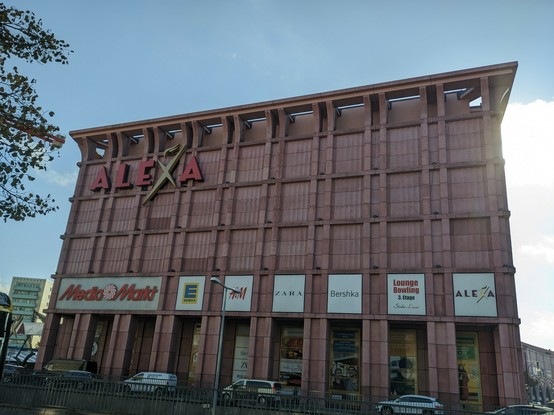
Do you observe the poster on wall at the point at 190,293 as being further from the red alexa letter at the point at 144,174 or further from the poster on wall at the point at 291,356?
the red alexa letter at the point at 144,174

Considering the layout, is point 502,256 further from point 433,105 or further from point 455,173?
point 433,105

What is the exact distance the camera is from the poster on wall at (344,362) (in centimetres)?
3881

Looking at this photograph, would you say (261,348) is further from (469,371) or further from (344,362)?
(469,371)

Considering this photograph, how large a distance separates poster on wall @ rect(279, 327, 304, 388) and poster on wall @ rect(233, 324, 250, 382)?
3.44 meters

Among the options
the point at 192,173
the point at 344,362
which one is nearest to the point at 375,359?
the point at 344,362

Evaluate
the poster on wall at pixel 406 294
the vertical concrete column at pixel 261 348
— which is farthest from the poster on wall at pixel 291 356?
the poster on wall at pixel 406 294

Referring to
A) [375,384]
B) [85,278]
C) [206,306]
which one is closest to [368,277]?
[375,384]

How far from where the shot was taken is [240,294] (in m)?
42.4

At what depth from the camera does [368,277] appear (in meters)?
38.8

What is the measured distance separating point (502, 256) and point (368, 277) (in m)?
10.3

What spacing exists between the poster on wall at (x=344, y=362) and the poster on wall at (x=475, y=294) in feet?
30.5

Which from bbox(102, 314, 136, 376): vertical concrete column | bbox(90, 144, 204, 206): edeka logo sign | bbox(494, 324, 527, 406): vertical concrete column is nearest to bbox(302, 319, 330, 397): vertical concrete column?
bbox(494, 324, 527, 406): vertical concrete column

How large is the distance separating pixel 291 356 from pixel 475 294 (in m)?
16.7

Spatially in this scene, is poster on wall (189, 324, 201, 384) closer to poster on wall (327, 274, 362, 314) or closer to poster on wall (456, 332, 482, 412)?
poster on wall (327, 274, 362, 314)
